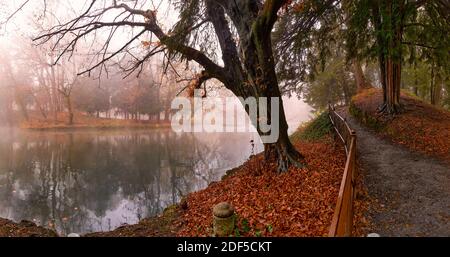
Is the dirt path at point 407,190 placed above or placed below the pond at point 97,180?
above

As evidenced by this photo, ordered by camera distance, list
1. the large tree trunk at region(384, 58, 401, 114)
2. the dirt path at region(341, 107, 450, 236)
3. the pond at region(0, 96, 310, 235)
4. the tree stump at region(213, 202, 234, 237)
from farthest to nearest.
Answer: the large tree trunk at region(384, 58, 401, 114), the pond at region(0, 96, 310, 235), the tree stump at region(213, 202, 234, 237), the dirt path at region(341, 107, 450, 236)

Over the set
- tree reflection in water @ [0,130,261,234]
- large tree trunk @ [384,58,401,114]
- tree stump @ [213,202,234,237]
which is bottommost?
tree reflection in water @ [0,130,261,234]

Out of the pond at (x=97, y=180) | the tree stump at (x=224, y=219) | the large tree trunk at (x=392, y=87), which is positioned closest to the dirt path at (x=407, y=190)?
the tree stump at (x=224, y=219)

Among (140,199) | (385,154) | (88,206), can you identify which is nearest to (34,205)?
(88,206)

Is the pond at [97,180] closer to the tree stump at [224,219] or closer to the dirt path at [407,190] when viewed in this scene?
the tree stump at [224,219]

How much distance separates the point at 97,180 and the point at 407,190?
14.3m

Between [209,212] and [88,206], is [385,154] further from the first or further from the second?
[88,206]

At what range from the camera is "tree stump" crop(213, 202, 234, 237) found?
6.65 metres

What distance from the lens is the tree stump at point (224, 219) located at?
21.8ft

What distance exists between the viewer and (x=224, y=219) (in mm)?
6668

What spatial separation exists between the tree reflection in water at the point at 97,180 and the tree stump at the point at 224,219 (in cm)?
537

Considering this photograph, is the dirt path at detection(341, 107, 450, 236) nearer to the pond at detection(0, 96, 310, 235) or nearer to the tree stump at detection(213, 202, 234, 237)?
the tree stump at detection(213, 202, 234, 237)

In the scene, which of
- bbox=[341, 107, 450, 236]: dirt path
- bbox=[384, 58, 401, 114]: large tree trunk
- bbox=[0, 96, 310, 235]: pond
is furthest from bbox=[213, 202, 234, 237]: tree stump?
bbox=[384, 58, 401, 114]: large tree trunk

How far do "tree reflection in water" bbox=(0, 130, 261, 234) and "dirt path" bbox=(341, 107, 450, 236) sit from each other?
24.8 ft
